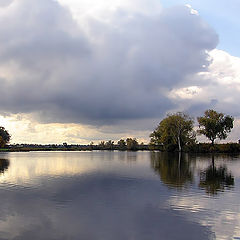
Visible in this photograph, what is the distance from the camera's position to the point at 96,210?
1616 cm

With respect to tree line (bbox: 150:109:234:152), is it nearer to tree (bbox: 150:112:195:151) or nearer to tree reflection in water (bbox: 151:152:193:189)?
tree (bbox: 150:112:195:151)

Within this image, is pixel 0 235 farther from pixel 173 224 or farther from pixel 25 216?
pixel 173 224

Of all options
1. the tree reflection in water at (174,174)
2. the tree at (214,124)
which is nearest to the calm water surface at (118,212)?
the tree reflection in water at (174,174)

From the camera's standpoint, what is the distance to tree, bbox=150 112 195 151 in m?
110

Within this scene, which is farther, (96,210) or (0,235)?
(96,210)

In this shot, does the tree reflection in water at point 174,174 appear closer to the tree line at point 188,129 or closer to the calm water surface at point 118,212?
the calm water surface at point 118,212

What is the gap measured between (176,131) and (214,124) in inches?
562

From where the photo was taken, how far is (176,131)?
111812 mm

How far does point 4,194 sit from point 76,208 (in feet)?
23.6

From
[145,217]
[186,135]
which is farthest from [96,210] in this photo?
[186,135]

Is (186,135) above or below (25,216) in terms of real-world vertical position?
above

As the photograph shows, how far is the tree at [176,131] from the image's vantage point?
4348 inches

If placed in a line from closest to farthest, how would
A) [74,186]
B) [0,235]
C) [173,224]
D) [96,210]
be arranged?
[0,235], [173,224], [96,210], [74,186]

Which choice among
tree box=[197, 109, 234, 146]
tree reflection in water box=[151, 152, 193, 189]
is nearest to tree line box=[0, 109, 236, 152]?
tree box=[197, 109, 234, 146]
